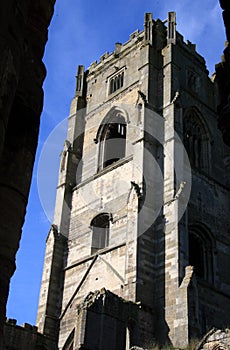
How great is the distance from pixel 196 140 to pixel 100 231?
244 inches

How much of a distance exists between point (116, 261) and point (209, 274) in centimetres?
362

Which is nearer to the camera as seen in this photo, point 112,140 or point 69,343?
point 69,343

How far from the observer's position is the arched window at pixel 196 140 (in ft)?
76.8

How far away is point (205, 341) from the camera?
13.5m

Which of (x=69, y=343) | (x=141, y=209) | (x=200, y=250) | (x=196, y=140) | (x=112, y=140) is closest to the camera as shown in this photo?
(x=141, y=209)

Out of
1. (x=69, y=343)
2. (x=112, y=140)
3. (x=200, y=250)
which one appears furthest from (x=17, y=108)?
(x=112, y=140)

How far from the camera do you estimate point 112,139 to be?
82.1 feet

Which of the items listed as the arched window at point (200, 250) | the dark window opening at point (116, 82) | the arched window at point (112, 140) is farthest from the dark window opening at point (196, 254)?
the dark window opening at point (116, 82)

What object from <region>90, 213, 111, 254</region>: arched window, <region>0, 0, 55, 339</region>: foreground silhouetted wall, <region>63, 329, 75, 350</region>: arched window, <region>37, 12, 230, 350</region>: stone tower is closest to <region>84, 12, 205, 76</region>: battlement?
<region>37, 12, 230, 350</region>: stone tower

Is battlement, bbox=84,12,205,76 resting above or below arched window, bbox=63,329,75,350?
above

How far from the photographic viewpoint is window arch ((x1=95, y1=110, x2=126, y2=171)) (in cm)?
2438

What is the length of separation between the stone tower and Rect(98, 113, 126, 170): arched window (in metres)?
0.05

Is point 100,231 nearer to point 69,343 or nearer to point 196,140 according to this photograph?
point 69,343

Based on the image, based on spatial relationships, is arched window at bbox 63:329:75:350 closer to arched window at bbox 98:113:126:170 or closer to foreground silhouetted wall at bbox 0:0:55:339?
arched window at bbox 98:113:126:170
